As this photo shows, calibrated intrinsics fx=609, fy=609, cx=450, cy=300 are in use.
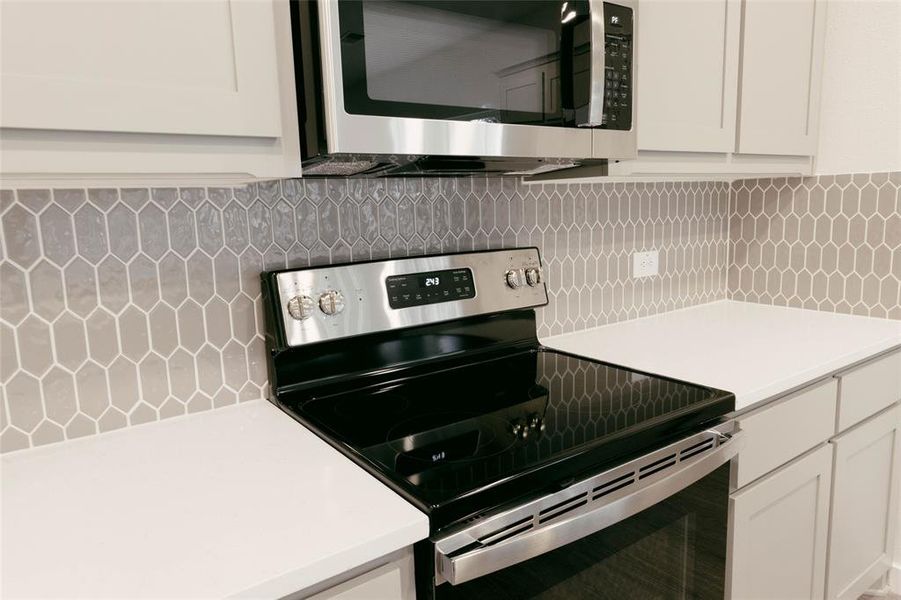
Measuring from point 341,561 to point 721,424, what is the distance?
2.65 feet

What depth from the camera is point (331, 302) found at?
1.22 m

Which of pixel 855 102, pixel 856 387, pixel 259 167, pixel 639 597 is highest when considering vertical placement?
pixel 855 102

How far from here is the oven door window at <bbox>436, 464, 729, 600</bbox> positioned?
2.86 feet

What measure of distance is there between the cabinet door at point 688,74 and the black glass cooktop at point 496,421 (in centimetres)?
58

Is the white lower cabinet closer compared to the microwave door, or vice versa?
the microwave door

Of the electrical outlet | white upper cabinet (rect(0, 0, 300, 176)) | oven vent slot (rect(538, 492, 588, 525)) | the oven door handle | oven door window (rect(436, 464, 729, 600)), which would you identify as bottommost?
oven door window (rect(436, 464, 729, 600))

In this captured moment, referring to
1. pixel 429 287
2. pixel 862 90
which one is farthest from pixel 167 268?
pixel 862 90

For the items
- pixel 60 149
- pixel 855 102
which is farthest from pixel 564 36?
pixel 855 102

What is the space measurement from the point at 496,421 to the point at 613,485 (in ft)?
0.75

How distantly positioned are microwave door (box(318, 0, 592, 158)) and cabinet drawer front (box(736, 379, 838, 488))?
0.69m

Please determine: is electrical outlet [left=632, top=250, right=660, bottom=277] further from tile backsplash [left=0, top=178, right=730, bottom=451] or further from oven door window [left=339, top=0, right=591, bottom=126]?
oven door window [left=339, top=0, right=591, bottom=126]

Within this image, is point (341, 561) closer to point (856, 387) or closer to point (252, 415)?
point (252, 415)

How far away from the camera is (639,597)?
1.06 meters

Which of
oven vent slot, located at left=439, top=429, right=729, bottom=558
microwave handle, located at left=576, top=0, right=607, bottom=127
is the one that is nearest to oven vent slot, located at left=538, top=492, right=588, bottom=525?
oven vent slot, located at left=439, top=429, right=729, bottom=558
